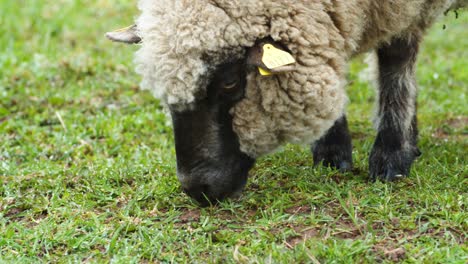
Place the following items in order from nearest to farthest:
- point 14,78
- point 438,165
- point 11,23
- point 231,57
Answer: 1. point 231,57
2. point 438,165
3. point 14,78
4. point 11,23

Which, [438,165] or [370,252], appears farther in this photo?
[438,165]

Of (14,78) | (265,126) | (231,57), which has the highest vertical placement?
(231,57)

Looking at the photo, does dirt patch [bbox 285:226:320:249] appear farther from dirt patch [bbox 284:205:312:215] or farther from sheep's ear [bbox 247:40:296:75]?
sheep's ear [bbox 247:40:296:75]

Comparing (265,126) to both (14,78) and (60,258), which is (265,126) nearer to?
(60,258)

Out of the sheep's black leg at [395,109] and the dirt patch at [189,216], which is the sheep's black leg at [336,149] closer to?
the sheep's black leg at [395,109]

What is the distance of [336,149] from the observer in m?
4.90

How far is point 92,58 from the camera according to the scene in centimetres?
802

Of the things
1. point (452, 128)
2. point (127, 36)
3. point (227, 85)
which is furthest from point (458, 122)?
point (127, 36)

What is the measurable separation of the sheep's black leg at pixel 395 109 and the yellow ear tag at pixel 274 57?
4.19 ft

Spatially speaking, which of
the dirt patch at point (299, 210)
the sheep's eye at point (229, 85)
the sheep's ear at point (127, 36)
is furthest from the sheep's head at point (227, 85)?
the dirt patch at point (299, 210)

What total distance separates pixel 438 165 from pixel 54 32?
6093 millimetres

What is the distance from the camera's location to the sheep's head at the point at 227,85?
370 cm

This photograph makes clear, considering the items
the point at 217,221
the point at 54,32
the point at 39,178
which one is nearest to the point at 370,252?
the point at 217,221

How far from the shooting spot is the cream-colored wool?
12.2 feet
